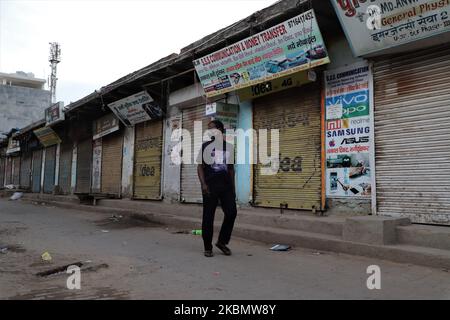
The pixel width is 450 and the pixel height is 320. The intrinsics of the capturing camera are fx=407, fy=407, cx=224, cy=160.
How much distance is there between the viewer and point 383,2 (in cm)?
567

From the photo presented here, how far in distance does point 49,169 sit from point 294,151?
1669cm

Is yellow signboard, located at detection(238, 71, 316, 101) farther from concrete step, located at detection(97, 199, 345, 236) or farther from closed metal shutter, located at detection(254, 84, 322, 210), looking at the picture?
concrete step, located at detection(97, 199, 345, 236)

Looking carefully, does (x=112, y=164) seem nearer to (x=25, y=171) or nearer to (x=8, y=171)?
(x=25, y=171)

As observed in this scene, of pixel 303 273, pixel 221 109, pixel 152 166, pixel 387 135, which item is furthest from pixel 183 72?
pixel 303 273

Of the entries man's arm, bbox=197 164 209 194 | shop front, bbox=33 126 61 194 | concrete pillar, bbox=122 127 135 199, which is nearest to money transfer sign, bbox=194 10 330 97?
man's arm, bbox=197 164 209 194

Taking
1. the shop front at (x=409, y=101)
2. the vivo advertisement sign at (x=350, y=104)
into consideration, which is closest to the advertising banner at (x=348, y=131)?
the vivo advertisement sign at (x=350, y=104)

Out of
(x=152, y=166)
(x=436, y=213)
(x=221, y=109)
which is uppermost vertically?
(x=221, y=109)

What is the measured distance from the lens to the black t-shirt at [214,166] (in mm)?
5629

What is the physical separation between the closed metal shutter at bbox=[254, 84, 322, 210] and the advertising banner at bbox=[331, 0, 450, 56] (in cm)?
158

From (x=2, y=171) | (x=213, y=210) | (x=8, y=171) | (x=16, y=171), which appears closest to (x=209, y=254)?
(x=213, y=210)

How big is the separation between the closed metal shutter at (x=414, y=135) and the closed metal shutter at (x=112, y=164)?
985cm

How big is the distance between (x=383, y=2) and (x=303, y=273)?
3869 mm

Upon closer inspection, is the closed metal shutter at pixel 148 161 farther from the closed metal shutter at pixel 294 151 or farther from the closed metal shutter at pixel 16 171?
the closed metal shutter at pixel 16 171
